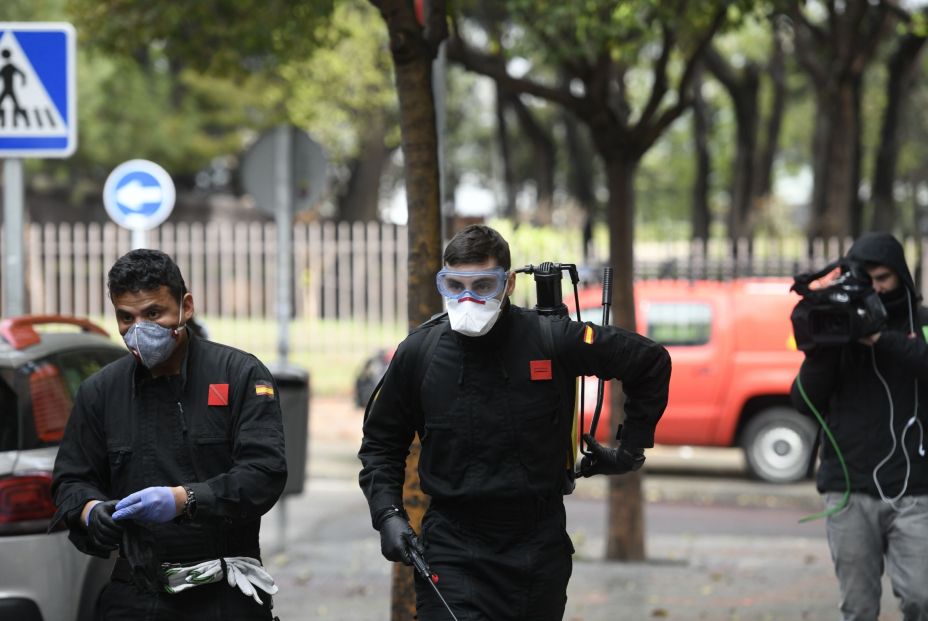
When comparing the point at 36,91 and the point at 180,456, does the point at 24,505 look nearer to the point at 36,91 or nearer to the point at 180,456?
the point at 180,456

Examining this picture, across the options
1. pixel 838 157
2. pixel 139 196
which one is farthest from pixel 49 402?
pixel 838 157

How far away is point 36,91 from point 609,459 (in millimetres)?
4324

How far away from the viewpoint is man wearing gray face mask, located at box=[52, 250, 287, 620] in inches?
146

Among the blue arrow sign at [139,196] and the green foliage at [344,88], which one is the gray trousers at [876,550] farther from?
the green foliage at [344,88]

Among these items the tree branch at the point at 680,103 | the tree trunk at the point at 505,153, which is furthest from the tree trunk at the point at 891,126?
the tree branch at the point at 680,103

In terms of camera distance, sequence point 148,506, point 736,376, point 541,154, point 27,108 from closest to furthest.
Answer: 1. point 148,506
2. point 27,108
3. point 736,376
4. point 541,154

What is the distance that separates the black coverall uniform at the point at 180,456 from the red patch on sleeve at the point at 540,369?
0.72 metres

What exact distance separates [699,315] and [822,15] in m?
16.2

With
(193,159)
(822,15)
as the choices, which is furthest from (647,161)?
(822,15)

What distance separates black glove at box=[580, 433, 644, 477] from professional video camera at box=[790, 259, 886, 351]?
1.14 m

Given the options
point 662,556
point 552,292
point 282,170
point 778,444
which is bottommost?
point 662,556

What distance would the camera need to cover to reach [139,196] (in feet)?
32.2

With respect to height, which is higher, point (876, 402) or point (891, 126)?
point (891, 126)

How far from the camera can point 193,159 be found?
115ft
